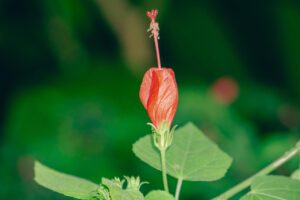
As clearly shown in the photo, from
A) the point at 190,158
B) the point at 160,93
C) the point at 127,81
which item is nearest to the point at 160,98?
the point at 160,93

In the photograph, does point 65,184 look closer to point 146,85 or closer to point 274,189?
point 146,85

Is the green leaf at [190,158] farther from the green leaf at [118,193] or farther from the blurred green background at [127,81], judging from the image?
the blurred green background at [127,81]

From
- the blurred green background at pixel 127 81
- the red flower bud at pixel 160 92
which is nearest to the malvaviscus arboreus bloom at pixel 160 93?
the red flower bud at pixel 160 92

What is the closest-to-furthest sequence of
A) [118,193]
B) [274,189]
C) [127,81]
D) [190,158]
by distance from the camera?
[118,193]
[274,189]
[190,158]
[127,81]

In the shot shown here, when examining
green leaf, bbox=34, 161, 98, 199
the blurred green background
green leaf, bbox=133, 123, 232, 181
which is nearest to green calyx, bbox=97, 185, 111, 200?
green leaf, bbox=34, 161, 98, 199

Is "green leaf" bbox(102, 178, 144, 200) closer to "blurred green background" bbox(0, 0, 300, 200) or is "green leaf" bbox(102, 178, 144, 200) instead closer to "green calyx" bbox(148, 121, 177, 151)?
"green calyx" bbox(148, 121, 177, 151)

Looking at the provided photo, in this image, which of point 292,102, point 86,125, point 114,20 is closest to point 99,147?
point 86,125

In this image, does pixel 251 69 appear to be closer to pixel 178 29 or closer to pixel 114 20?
pixel 178 29
